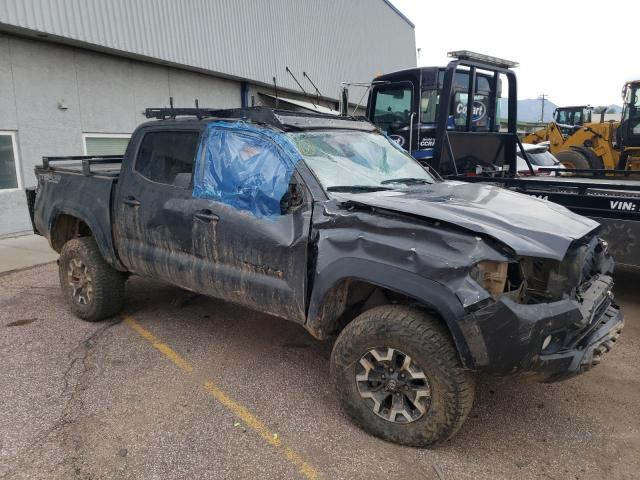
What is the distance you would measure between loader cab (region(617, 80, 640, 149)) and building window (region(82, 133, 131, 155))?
1220cm

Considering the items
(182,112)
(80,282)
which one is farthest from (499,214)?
(80,282)

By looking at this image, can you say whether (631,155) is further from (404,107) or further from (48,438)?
(48,438)

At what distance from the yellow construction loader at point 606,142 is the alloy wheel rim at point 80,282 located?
1292 cm

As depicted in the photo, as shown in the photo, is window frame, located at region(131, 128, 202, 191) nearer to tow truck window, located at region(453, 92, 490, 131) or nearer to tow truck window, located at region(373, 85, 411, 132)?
tow truck window, located at region(453, 92, 490, 131)

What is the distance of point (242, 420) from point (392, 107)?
729 centimetres

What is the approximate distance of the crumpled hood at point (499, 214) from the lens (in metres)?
2.64

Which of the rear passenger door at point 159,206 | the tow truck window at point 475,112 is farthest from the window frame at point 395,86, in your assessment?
the rear passenger door at point 159,206

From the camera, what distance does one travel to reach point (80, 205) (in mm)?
4754

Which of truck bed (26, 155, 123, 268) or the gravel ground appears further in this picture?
truck bed (26, 155, 123, 268)

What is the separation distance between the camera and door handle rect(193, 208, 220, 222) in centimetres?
362

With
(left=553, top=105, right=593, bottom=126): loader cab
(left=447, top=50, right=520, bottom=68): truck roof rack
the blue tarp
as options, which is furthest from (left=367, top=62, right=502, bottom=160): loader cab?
(left=553, top=105, right=593, bottom=126): loader cab

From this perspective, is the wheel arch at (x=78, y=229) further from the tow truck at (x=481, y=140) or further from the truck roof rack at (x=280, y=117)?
the tow truck at (x=481, y=140)

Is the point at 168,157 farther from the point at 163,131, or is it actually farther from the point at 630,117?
the point at 630,117

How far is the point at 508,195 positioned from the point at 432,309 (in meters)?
1.39
